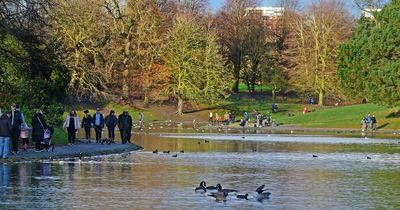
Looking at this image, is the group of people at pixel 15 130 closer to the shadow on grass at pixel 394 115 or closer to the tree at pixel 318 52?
the shadow on grass at pixel 394 115

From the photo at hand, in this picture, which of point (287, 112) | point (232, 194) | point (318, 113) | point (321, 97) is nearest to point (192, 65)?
point (287, 112)

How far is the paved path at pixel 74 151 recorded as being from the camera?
33219mm

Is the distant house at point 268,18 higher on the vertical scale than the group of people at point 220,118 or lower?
higher

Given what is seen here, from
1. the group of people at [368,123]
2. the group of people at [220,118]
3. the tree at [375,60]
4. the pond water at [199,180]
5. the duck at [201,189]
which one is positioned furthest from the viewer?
the group of people at [220,118]

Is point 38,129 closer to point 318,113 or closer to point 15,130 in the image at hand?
point 15,130

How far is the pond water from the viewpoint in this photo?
20.0 m

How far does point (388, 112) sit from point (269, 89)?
47671 mm

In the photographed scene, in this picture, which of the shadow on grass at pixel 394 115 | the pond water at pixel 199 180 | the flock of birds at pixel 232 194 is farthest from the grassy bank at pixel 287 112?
the flock of birds at pixel 232 194

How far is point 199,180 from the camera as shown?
25781 mm

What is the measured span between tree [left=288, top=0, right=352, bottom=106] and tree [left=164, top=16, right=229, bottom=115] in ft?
39.6

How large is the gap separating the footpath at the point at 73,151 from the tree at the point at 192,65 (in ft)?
190

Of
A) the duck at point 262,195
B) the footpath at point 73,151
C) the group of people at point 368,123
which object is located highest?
the group of people at point 368,123

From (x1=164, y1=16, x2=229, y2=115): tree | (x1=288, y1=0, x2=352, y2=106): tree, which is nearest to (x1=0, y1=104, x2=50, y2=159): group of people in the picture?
(x1=164, y1=16, x2=229, y2=115): tree

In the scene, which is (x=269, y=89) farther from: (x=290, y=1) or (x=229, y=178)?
(x=229, y=178)
